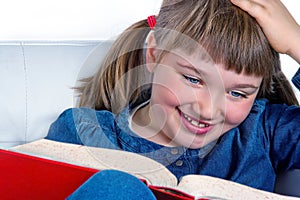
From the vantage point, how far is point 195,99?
2.05 ft

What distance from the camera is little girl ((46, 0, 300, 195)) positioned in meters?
0.61

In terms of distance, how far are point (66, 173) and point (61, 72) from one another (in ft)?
1.07

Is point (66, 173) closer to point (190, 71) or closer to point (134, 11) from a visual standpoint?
point (190, 71)

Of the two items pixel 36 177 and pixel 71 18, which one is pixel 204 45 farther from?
pixel 71 18

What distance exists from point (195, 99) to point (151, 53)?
9 cm

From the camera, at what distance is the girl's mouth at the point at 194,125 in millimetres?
643

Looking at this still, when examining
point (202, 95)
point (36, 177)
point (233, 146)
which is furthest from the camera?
point (233, 146)

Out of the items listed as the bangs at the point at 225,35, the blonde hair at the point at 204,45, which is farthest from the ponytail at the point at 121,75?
the bangs at the point at 225,35

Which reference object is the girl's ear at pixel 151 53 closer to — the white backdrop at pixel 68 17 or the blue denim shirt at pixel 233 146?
the blue denim shirt at pixel 233 146

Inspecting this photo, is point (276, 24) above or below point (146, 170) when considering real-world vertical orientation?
above

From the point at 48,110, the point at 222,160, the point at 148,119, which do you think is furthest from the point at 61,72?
the point at 222,160

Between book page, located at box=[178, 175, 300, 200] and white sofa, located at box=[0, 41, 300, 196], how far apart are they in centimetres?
29

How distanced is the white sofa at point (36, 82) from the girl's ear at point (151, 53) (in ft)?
0.38

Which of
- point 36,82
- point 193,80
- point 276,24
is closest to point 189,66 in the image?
point 193,80
